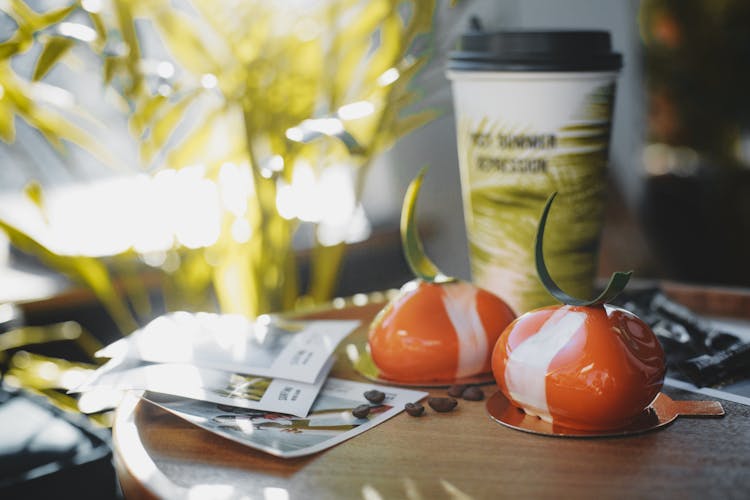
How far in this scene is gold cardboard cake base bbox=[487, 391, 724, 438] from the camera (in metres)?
0.55

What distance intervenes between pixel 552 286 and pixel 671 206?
7.71 feet

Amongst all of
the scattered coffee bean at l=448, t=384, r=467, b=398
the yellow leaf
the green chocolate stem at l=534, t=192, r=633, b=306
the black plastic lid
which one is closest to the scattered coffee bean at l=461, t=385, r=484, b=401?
the scattered coffee bean at l=448, t=384, r=467, b=398

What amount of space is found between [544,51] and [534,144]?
0.08m

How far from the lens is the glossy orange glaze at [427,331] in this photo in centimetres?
65

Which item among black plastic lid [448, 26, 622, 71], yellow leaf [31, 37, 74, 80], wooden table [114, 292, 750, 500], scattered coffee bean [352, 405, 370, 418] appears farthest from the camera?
yellow leaf [31, 37, 74, 80]

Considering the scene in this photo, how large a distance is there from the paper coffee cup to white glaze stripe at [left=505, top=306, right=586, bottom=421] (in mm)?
201

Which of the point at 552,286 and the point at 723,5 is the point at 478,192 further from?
the point at 723,5

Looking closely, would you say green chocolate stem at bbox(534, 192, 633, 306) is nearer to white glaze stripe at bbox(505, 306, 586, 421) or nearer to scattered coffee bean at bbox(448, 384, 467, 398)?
white glaze stripe at bbox(505, 306, 586, 421)

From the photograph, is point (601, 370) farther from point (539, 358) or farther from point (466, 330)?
point (466, 330)

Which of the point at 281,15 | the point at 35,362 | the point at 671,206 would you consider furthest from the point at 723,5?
the point at 35,362

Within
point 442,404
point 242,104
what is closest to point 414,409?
point 442,404

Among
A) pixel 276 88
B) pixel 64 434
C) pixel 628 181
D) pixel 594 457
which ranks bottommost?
pixel 628 181

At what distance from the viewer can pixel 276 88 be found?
1038mm

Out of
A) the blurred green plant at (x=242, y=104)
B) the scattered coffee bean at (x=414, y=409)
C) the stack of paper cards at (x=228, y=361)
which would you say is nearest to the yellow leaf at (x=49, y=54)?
the blurred green plant at (x=242, y=104)
